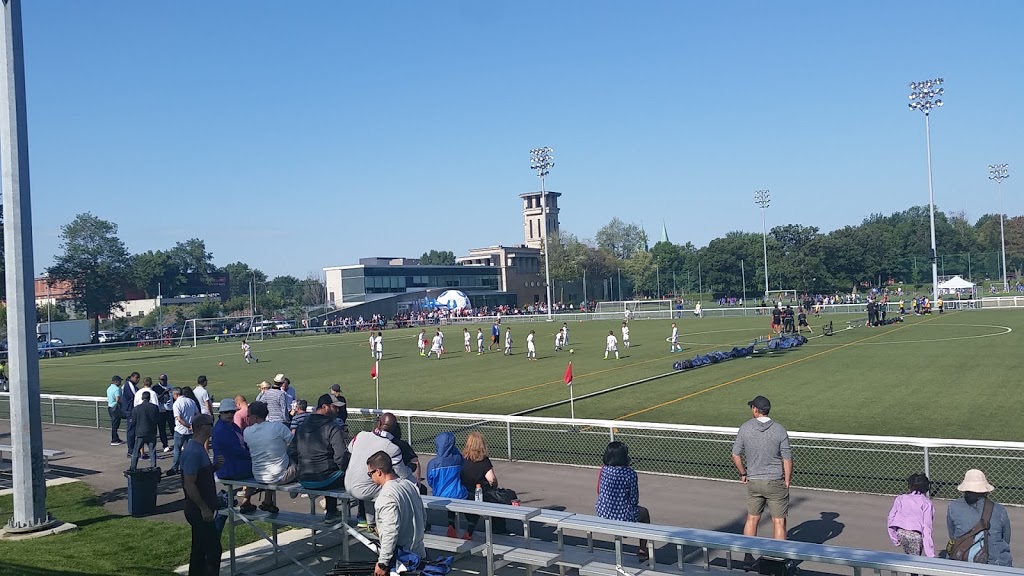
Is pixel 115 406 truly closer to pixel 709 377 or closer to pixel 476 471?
pixel 476 471

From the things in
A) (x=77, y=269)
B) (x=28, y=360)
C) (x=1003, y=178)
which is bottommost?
(x=28, y=360)

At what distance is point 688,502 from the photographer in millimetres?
11008

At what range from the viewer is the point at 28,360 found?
405 inches

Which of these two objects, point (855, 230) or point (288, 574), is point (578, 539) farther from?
point (855, 230)

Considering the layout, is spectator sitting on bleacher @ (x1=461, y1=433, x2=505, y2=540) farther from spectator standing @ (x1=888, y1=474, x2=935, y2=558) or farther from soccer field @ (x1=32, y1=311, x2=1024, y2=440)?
soccer field @ (x1=32, y1=311, x2=1024, y2=440)

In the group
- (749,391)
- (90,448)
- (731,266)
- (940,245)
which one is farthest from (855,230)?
(90,448)

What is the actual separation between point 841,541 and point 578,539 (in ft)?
10.1

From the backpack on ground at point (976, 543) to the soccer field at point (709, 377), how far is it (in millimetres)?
9879

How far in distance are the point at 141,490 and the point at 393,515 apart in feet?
22.5

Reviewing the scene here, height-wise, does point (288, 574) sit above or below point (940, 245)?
below

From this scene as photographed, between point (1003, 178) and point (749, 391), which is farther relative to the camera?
point (1003, 178)

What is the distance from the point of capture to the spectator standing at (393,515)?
6113 mm

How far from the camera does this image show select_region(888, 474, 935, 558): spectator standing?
6941 millimetres

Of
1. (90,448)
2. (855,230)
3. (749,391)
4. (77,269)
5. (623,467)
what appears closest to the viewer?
(623,467)
